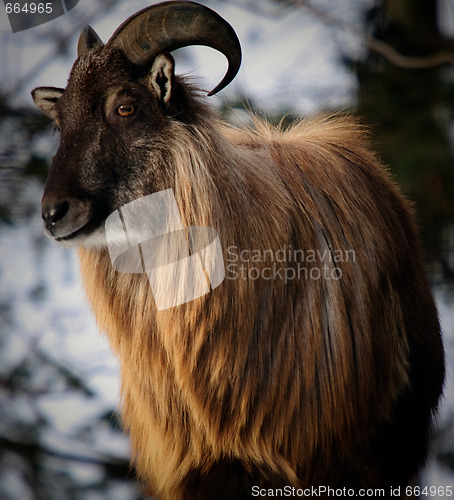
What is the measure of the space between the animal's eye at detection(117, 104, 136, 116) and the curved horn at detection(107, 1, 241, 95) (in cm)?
17

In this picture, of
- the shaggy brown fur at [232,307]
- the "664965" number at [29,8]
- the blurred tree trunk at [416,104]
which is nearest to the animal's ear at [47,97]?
the shaggy brown fur at [232,307]

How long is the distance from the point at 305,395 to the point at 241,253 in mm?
578

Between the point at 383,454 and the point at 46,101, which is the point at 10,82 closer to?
the point at 46,101

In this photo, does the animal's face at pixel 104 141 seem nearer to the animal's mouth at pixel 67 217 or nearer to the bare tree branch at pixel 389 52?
the animal's mouth at pixel 67 217

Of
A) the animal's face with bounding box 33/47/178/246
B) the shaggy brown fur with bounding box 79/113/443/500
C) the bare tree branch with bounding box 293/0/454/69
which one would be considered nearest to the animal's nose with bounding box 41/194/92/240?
the animal's face with bounding box 33/47/178/246

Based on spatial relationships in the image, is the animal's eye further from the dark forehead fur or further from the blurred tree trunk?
the blurred tree trunk

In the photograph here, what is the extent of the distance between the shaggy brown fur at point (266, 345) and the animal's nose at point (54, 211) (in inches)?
12.1

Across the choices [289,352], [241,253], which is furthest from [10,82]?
[289,352]

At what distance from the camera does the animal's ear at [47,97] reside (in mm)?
2654

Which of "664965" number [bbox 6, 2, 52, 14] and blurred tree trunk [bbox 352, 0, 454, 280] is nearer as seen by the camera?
"664965" number [bbox 6, 2, 52, 14]

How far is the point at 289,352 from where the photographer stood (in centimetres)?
260

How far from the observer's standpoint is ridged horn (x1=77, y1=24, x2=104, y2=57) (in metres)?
2.59

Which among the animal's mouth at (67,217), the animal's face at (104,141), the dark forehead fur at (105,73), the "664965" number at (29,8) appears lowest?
the animal's mouth at (67,217)

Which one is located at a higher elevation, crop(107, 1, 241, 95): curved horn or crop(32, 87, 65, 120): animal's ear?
crop(107, 1, 241, 95): curved horn
